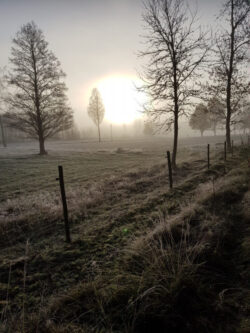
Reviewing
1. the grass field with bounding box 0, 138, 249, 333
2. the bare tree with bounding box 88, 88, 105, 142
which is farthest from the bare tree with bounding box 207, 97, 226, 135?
the bare tree with bounding box 88, 88, 105, 142

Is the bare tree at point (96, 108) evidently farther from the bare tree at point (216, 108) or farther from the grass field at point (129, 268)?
the grass field at point (129, 268)

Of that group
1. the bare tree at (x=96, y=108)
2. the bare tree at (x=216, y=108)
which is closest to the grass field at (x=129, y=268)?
the bare tree at (x=216, y=108)

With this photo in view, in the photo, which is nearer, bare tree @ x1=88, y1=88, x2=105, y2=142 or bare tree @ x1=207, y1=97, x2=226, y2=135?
bare tree @ x1=207, y1=97, x2=226, y2=135

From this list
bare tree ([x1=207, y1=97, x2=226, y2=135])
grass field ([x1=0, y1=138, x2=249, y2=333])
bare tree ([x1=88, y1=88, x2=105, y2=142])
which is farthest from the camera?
bare tree ([x1=88, y1=88, x2=105, y2=142])

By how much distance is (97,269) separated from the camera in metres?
2.62

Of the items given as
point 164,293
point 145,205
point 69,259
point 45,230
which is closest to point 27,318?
point 69,259

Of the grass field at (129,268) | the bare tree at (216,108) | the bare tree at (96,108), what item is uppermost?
the bare tree at (96,108)

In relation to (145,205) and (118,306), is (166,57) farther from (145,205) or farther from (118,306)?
(118,306)

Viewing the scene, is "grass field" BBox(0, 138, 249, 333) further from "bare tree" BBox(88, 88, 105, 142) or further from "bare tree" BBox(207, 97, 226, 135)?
"bare tree" BBox(88, 88, 105, 142)

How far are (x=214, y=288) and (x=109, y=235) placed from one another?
2.20 m

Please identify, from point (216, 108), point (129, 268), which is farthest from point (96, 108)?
point (129, 268)

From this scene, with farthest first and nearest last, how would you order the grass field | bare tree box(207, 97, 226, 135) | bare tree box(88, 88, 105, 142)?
bare tree box(88, 88, 105, 142), bare tree box(207, 97, 226, 135), the grass field

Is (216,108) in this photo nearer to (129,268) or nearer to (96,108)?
(129,268)

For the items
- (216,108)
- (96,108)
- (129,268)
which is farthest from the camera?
(96,108)
